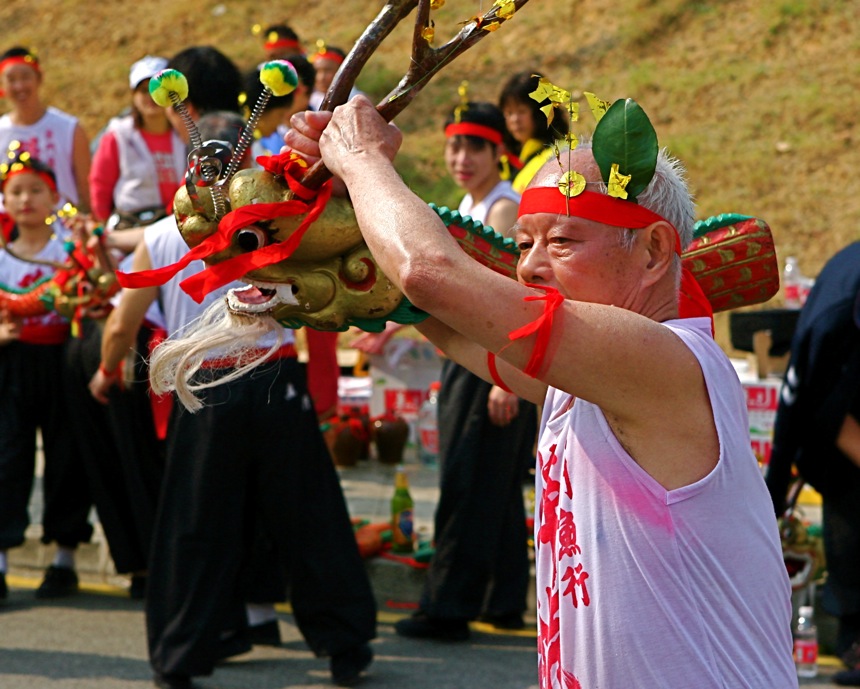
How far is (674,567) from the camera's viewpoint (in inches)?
82.1

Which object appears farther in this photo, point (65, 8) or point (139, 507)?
point (65, 8)

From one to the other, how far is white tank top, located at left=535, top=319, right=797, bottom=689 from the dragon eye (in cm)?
67

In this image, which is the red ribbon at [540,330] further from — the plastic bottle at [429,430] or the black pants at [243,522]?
the plastic bottle at [429,430]

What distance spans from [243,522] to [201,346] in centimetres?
290

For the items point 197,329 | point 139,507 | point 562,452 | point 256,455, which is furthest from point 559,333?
point 139,507

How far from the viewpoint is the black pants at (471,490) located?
568 cm

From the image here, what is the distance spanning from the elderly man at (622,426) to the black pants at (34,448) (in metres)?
4.62

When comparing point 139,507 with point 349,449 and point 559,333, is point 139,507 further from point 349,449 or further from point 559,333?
point 559,333

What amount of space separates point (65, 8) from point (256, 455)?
20.5 m

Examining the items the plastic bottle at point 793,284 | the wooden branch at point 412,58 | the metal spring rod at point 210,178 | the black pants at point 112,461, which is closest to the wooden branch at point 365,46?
the wooden branch at point 412,58

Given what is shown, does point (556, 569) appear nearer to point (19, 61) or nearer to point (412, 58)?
point (412, 58)

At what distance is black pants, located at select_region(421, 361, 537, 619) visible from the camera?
5.68 meters

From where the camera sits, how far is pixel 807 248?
13.8 metres

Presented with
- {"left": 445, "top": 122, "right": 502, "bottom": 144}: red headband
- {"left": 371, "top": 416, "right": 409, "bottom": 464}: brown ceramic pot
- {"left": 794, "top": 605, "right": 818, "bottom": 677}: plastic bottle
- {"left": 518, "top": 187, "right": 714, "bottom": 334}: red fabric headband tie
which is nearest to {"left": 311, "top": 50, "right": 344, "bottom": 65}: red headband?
{"left": 445, "top": 122, "right": 502, "bottom": 144}: red headband
